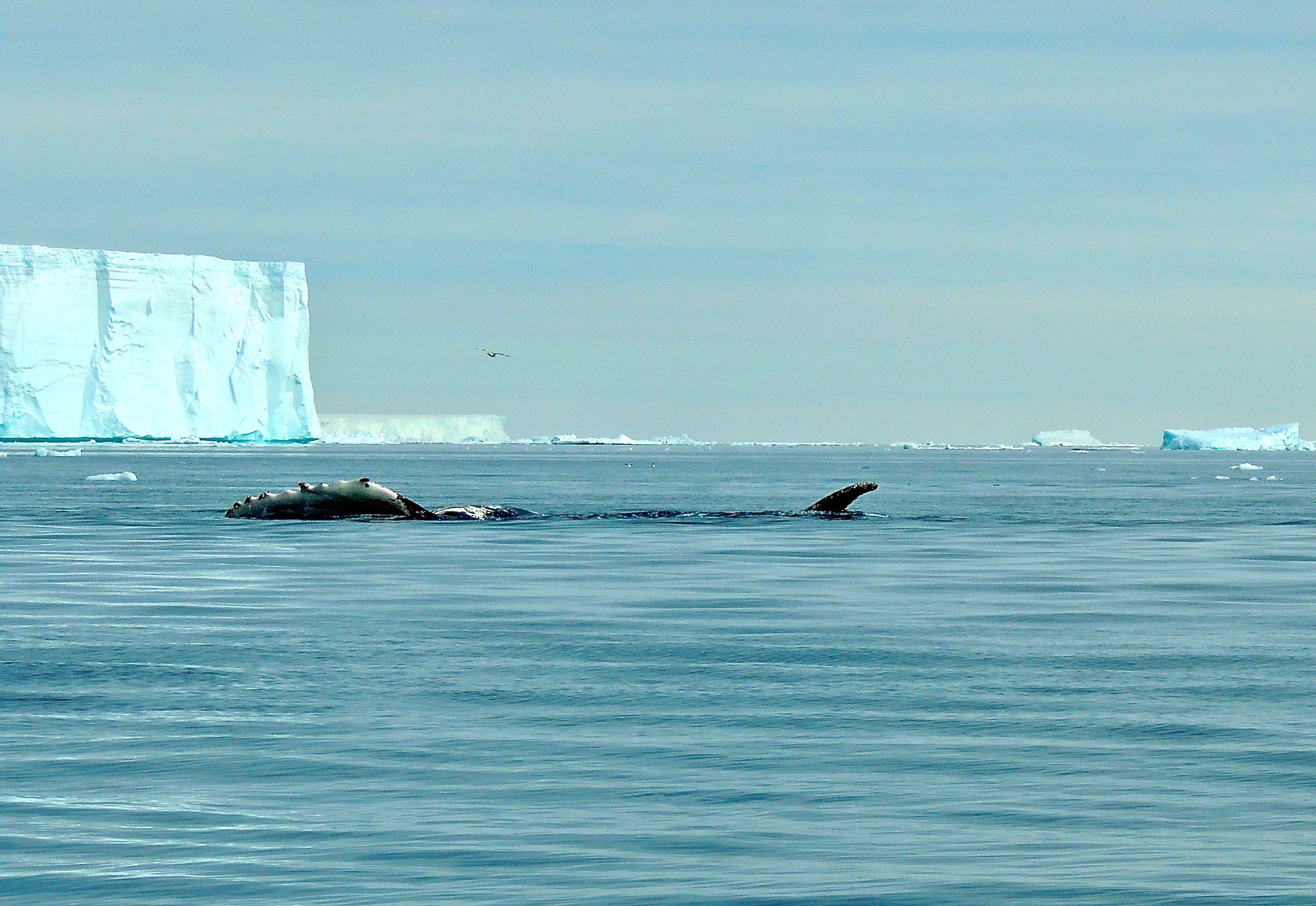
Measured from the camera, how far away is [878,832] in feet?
30.7

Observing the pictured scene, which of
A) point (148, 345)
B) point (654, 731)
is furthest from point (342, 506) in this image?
point (148, 345)

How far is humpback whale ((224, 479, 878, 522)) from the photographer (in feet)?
142

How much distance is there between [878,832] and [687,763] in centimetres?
214

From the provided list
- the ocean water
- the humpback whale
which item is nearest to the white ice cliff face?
the humpback whale

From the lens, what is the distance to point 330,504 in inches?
1730

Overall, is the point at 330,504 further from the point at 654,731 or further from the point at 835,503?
the point at 654,731

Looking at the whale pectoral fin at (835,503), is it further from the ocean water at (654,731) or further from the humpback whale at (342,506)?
the ocean water at (654,731)

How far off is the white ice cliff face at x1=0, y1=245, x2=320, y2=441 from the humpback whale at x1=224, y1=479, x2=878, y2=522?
351ft

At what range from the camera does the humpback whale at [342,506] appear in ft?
142

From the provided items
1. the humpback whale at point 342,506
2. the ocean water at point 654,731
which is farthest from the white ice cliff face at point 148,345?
the ocean water at point 654,731

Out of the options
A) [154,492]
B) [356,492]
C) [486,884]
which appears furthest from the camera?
[154,492]

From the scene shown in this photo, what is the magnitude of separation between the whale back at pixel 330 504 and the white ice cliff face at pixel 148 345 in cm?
10717

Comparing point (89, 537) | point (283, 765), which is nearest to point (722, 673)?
point (283, 765)

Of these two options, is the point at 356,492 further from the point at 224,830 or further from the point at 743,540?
the point at 224,830
